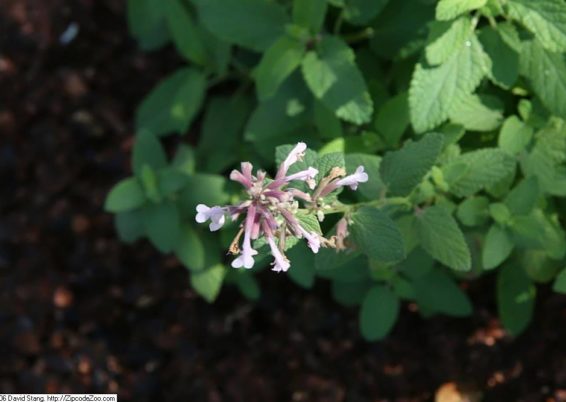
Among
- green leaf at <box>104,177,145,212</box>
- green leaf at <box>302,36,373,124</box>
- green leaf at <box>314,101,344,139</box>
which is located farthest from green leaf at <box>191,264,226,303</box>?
green leaf at <box>302,36,373,124</box>

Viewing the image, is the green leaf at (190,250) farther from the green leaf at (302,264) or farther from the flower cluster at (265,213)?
the flower cluster at (265,213)

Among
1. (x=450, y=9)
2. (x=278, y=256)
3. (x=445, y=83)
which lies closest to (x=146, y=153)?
(x=445, y=83)

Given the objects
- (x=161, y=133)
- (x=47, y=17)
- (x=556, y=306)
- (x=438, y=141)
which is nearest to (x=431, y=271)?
(x=556, y=306)

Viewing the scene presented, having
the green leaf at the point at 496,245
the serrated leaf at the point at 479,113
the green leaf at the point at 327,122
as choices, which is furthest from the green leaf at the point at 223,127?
the green leaf at the point at 496,245

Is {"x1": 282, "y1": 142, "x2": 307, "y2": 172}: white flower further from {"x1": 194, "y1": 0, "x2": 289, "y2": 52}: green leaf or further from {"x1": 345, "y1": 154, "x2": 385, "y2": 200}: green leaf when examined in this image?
{"x1": 194, "y1": 0, "x2": 289, "y2": 52}: green leaf

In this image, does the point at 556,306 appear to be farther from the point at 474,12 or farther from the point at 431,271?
the point at 474,12

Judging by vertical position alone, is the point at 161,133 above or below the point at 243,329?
above
